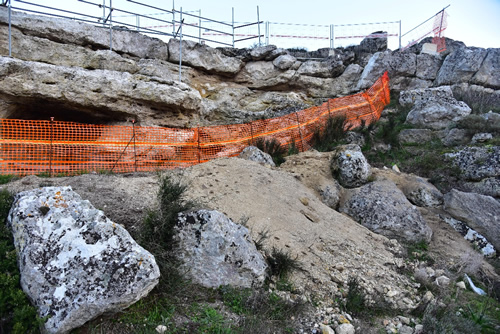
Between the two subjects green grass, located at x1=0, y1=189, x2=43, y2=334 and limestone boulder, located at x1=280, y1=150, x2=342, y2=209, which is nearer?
green grass, located at x1=0, y1=189, x2=43, y2=334

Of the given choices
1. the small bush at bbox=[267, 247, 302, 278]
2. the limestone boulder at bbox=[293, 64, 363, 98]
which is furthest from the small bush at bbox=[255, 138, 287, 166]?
the limestone boulder at bbox=[293, 64, 363, 98]

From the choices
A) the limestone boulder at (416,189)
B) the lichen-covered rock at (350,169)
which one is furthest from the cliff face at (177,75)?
the limestone boulder at (416,189)

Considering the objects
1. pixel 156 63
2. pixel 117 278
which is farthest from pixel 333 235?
pixel 156 63

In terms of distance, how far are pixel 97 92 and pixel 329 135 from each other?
260 inches

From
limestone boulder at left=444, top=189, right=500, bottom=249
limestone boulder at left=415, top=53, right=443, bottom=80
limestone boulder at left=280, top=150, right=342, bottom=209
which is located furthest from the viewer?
limestone boulder at left=415, top=53, right=443, bottom=80

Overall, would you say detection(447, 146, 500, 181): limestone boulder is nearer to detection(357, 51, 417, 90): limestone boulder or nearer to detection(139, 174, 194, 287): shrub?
detection(357, 51, 417, 90): limestone boulder

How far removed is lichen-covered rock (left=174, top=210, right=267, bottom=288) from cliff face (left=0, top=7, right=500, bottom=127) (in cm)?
676

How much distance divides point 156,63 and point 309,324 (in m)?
10.6

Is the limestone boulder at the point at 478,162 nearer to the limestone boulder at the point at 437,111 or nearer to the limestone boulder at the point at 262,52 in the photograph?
the limestone boulder at the point at 437,111

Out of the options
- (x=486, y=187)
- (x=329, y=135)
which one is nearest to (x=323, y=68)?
(x=329, y=135)

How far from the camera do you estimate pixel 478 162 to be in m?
8.89

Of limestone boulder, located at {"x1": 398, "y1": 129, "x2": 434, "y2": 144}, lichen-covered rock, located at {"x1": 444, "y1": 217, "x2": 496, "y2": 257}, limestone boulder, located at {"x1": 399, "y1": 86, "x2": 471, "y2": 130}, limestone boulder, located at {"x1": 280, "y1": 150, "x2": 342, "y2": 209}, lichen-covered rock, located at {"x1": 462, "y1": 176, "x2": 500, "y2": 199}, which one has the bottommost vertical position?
lichen-covered rock, located at {"x1": 444, "y1": 217, "x2": 496, "y2": 257}

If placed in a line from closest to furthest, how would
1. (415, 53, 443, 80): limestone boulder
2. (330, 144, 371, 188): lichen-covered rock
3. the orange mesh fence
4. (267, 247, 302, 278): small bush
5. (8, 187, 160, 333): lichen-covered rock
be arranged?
(8, 187, 160, 333): lichen-covered rock → (267, 247, 302, 278): small bush → the orange mesh fence → (330, 144, 371, 188): lichen-covered rock → (415, 53, 443, 80): limestone boulder

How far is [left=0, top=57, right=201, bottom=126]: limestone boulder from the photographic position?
8891mm
